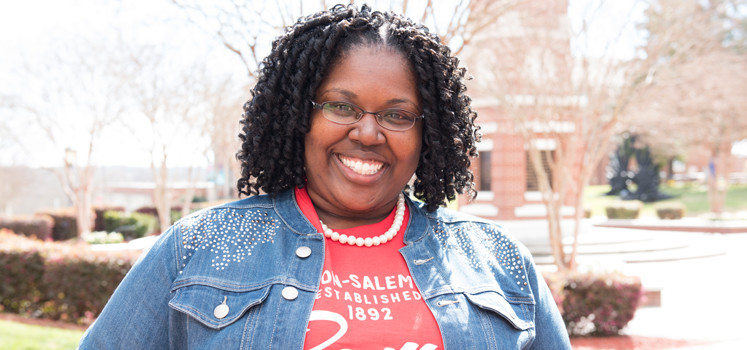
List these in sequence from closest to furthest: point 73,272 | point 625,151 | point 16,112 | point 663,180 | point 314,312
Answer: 1. point 314,312
2. point 73,272
3. point 16,112
4. point 625,151
5. point 663,180

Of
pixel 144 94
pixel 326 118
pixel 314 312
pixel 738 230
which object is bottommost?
pixel 738 230

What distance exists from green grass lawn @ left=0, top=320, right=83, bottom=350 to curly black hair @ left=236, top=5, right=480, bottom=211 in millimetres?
5604

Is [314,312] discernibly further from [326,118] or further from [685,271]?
[685,271]

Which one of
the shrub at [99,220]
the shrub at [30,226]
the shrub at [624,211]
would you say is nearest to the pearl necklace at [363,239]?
the shrub at [30,226]

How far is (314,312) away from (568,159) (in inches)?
348

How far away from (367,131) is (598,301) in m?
7.53

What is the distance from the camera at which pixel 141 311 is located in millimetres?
1541

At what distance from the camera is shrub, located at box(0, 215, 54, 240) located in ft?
69.3

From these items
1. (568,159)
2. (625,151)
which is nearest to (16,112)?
(568,159)

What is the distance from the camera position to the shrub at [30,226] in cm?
2111

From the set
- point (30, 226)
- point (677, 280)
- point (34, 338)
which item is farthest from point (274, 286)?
point (30, 226)

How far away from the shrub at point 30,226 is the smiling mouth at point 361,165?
22677 mm

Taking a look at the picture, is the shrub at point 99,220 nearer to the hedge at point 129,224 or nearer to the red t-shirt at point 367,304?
the hedge at point 129,224

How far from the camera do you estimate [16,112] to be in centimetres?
2081
